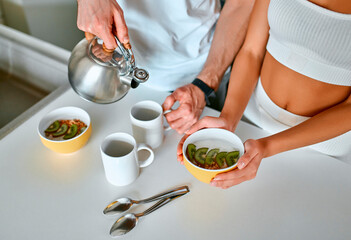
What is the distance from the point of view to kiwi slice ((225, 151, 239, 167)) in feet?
2.47

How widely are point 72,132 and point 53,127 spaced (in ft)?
0.21

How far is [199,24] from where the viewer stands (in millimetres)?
1165

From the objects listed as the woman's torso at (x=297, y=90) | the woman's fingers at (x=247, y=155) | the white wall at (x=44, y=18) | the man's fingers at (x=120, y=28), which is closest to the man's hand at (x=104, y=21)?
the man's fingers at (x=120, y=28)

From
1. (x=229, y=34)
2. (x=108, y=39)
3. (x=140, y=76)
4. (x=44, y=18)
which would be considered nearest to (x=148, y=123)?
(x=140, y=76)

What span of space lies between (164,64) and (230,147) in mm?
564

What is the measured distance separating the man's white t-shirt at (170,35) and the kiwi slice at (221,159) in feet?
1.58

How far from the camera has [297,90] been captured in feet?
3.22

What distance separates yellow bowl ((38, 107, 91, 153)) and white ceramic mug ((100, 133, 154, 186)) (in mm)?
106

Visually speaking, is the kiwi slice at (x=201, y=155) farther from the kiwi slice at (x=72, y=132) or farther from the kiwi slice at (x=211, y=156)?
the kiwi slice at (x=72, y=132)

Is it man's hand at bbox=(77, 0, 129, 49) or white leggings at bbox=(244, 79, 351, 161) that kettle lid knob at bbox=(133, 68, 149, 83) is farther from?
white leggings at bbox=(244, 79, 351, 161)

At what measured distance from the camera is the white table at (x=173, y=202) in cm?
73

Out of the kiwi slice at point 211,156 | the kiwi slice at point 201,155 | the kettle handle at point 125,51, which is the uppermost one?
the kettle handle at point 125,51

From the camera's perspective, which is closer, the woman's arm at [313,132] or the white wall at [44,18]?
the woman's arm at [313,132]

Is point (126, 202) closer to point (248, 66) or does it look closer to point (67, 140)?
point (67, 140)
